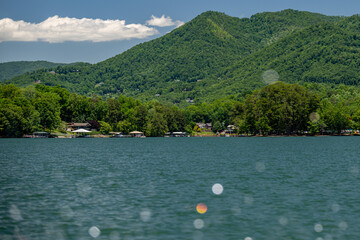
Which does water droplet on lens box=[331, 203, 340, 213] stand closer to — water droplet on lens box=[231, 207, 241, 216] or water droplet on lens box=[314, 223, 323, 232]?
water droplet on lens box=[314, 223, 323, 232]

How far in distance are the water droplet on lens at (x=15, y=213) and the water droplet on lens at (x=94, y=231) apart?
499cm

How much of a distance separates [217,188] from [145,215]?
1226 cm

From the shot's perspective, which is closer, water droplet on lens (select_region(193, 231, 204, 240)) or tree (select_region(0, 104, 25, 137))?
water droplet on lens (select_region(193, 231, 204, 240))

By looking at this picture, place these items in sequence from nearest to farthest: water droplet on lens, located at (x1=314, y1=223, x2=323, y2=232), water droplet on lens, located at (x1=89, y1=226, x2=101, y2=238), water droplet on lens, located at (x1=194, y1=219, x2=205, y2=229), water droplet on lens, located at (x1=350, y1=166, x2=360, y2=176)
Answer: water droplet on lens, located at (x1=89, y1=226, x2=101, y2=238) < water droplet on lens, located at (x1=314, y1=223, x2=323, y2=232) < water droplet on lens, located at (x1=194, y1=219, x2=205, y2=229) < water droplet on lens, located at (x1=350, y1=166, x2=360, y2=176)

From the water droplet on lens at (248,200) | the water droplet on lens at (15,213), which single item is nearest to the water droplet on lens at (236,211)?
the water droplet on lens at (248,200)

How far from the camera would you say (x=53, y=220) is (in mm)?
23859

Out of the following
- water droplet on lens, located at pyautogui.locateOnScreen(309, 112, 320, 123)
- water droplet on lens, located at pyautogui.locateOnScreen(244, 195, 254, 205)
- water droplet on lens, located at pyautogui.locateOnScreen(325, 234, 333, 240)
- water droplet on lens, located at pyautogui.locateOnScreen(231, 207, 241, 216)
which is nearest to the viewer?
water droplet on lens, located at pyautogui.locateOnScreen(325, 234, 333, 240)

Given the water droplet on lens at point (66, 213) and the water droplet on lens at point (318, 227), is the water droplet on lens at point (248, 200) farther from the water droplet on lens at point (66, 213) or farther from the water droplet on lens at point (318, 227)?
the water droplet on lens at point (66, 213)

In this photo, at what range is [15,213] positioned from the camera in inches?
1003

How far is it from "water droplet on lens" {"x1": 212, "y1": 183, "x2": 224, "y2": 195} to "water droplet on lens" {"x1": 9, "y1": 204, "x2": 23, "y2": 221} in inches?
592

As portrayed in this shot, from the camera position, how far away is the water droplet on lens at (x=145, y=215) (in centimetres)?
2410

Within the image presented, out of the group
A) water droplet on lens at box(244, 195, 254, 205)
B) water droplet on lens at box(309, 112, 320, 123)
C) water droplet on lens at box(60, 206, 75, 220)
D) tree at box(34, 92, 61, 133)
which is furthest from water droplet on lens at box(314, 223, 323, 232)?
tree at box(34, 92, 61, 133)

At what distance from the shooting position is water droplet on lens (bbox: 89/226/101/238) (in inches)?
822

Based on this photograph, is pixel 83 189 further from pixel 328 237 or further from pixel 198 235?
pixel 328 237
